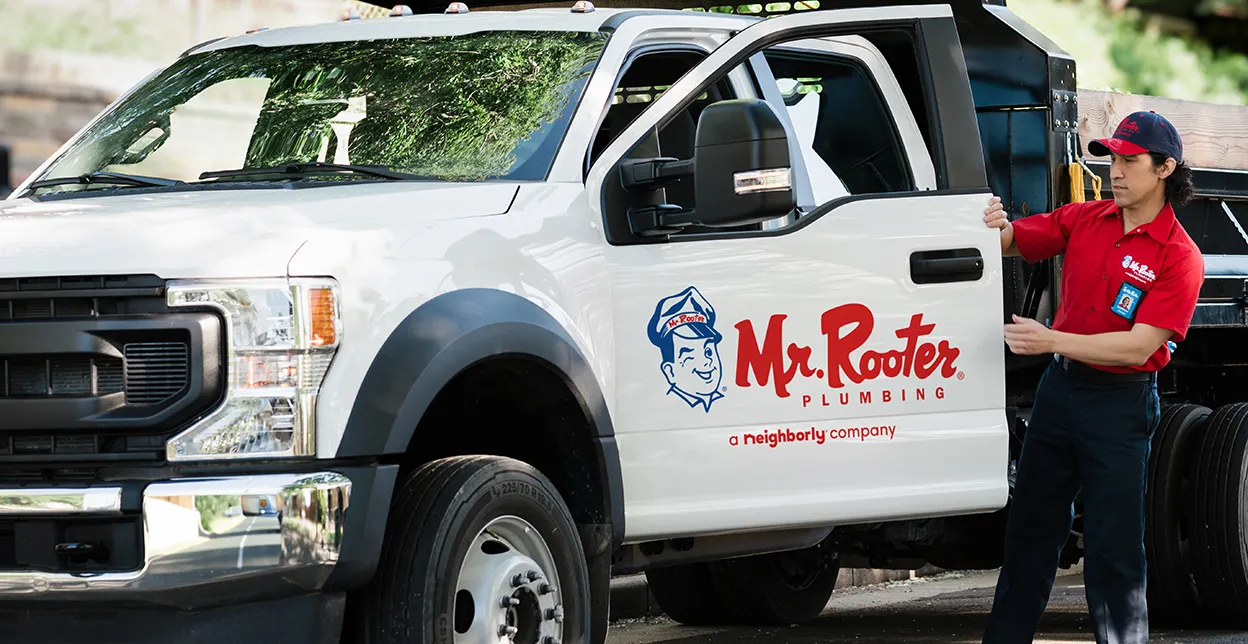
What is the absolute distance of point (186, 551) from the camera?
168 inches

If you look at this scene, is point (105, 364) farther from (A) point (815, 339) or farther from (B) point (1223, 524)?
(B) point (1223, 524)

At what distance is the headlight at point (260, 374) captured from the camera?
4.35m

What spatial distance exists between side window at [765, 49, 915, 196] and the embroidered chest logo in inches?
33.4

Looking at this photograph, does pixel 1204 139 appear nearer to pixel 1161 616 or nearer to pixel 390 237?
pixel 1161 616

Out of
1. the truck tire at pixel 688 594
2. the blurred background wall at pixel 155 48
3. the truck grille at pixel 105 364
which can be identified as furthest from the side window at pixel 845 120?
the blurred background wall at pixel 155 48

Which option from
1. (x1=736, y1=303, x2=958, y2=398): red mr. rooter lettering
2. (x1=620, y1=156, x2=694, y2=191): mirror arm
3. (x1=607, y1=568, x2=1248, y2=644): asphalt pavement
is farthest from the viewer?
(x1=607, y1=568, x2=1248, y2=644): asphalt pavement

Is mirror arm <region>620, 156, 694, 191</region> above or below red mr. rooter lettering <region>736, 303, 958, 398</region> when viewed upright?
above

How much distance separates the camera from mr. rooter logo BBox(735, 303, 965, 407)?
570 cm

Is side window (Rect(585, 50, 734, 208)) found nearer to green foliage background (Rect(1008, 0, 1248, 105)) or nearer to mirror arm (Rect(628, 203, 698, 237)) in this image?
mirror arm (Rect(628, 203, 698, 237))

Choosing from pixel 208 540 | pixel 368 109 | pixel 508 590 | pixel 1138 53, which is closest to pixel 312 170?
pixel 368 109

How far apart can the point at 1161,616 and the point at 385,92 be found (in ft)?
13.3

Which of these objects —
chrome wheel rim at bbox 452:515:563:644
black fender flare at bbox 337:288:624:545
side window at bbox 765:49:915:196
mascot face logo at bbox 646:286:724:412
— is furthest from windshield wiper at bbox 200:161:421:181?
side window at bbox 765:49:915:196

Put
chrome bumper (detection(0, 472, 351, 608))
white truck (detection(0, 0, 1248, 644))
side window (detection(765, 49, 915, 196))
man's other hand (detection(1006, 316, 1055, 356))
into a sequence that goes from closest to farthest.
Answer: chrome bumper (detection(0, 472, 351, 608)), white truck (detection(0, 0, 1248, 644)), man's other hand (detection(1006, 316, 1055, 356)), side window (detection(765, 49, 915, 196))

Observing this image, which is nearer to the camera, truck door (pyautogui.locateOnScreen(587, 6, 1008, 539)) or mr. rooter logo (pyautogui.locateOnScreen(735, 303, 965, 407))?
truck door (pyautogui.locateOnScreen(587, 6, 1008, 539))
